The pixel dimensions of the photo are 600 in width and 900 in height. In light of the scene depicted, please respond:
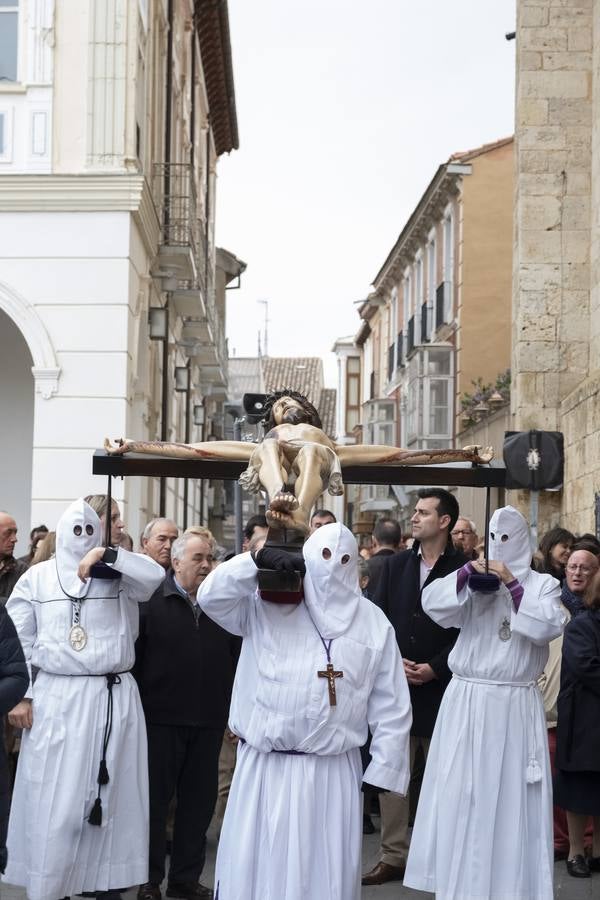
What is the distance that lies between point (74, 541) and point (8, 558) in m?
2.30

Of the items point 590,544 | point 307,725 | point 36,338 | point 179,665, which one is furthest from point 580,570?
point 36,338

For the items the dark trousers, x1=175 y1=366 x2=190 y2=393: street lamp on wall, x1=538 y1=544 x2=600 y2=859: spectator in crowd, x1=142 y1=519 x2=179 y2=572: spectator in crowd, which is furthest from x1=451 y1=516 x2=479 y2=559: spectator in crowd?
x1=175 y1=366 x2=190 y2=393: street lamp on wall

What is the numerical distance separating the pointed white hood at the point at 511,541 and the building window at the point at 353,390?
173 feet

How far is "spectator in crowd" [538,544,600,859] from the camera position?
31.7ft

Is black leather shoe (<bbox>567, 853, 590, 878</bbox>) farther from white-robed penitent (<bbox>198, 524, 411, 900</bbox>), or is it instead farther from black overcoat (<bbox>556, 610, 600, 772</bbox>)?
white-robed penitent (<bbox>198, 524, 411, 900</bbox>)

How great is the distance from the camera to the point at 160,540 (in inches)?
380

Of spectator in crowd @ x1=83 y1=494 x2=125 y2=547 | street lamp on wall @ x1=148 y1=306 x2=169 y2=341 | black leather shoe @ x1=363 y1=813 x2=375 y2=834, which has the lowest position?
black leather shoe @ x1=363 y1=813 x2=375 y2=834

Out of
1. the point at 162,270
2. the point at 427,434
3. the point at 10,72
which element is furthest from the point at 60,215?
the point at 427,434

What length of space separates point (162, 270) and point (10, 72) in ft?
16.9

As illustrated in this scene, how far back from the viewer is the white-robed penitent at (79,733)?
7727 mm

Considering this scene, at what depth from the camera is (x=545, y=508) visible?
711 inches

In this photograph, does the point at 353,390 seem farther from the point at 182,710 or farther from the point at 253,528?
the point at 182,710

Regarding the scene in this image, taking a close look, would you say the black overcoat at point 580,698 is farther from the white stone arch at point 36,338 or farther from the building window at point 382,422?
the building window at point 382,422

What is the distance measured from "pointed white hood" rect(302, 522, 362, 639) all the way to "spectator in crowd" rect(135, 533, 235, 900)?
2.14 m
